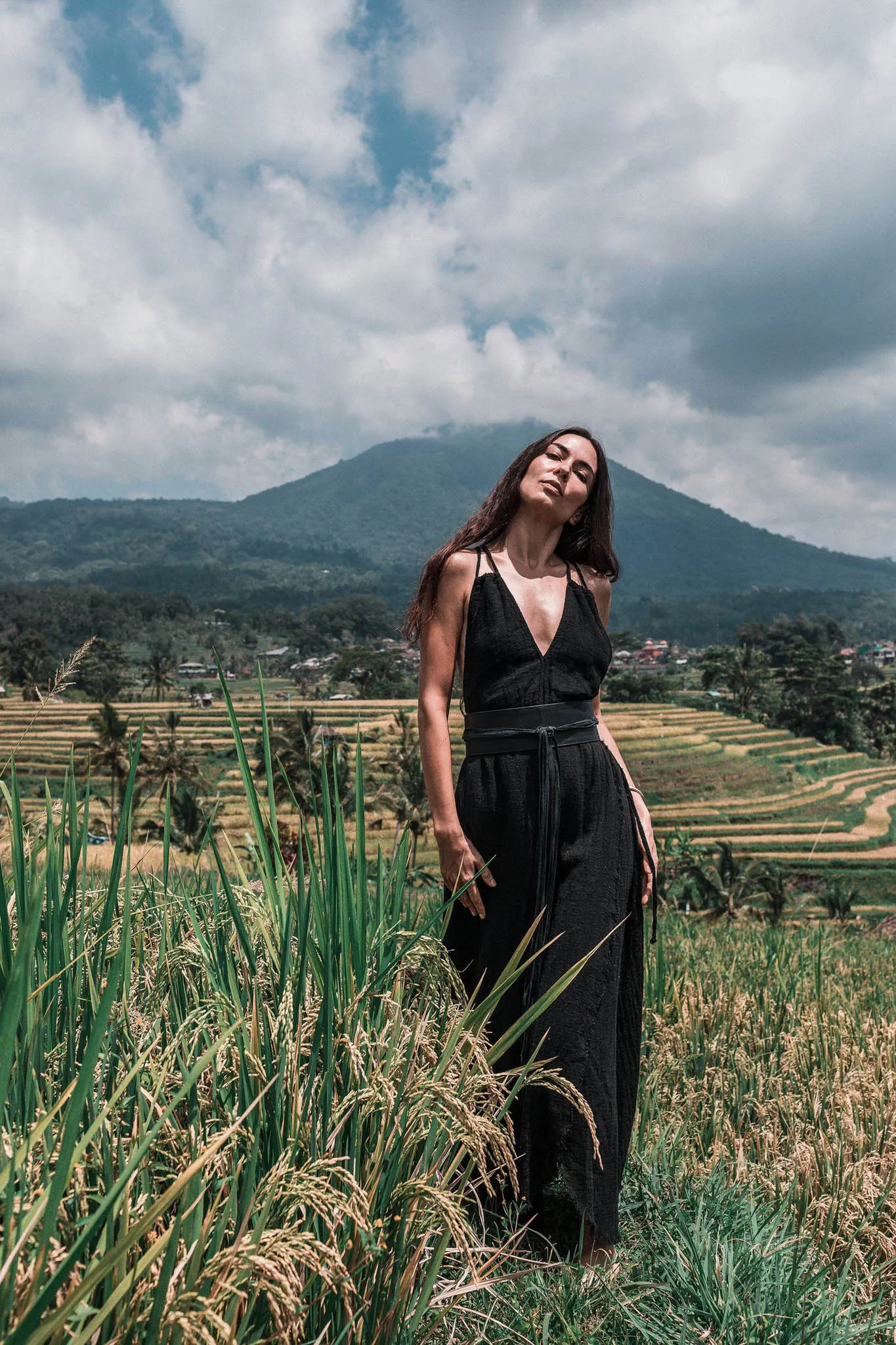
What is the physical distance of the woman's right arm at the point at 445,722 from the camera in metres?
2.21

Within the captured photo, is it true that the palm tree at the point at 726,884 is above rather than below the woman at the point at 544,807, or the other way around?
below

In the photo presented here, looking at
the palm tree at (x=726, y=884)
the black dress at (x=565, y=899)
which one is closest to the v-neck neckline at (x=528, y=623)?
the black dress at (x=565, y=899)

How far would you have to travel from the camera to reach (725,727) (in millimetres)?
68438

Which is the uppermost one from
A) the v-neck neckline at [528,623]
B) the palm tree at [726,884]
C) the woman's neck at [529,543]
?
the woman's neck at [529,543]

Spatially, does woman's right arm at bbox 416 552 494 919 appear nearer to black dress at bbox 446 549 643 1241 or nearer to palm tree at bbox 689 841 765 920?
black dress at bbox 446 549 643 1241

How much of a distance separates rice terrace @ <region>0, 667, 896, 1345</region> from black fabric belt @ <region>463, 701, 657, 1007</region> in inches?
10.6

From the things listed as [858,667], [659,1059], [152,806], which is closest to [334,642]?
[858,667]

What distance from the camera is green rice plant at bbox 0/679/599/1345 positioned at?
958 mm

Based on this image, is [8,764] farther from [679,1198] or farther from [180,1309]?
[679,1198]

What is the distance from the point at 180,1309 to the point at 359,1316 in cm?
35

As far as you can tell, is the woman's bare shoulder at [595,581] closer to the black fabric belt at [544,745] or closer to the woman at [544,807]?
the woman at [544,807]

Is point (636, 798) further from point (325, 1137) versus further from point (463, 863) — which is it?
point (325, 1137)

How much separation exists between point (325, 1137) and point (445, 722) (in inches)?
43.0

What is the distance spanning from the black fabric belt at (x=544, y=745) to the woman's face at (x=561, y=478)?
0.52 meters
